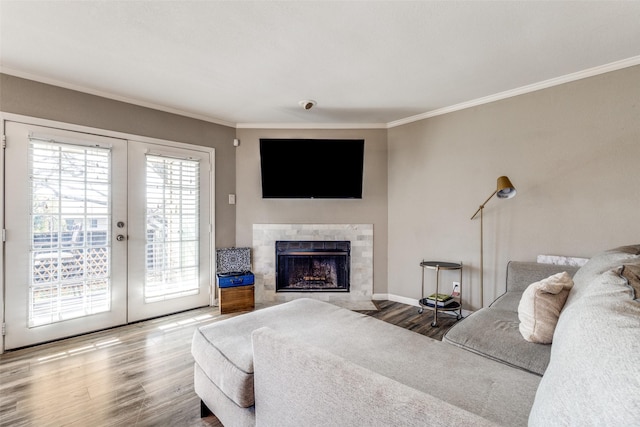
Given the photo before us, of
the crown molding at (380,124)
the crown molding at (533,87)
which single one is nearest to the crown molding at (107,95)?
the crown molding at (380,124)

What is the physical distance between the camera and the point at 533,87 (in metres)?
2.80

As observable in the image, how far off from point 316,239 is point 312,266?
0.39 metres

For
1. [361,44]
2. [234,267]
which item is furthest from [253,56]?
[234,267]

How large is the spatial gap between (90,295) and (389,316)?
3056 millimetres

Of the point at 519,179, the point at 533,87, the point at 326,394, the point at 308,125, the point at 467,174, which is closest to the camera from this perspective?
the point at 326,394

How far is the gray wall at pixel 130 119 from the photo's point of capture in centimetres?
254

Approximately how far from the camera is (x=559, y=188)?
Answer: 2693 millimetres

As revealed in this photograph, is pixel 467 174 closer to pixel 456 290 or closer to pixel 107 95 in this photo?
pixel 456 290

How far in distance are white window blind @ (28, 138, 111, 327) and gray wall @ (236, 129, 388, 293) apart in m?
1.48

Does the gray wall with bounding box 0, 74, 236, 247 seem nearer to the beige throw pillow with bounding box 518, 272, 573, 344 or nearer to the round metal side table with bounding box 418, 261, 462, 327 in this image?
the round metal side table with bounding box 418, 261, 462, 327

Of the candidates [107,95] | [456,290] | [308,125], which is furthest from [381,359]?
[107,95]

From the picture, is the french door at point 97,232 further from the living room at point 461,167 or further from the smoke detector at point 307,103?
the smoke detector at point 307,103

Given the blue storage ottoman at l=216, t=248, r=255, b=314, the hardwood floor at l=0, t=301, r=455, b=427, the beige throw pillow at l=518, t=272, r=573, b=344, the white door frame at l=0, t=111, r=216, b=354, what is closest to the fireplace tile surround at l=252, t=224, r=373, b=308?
the blue storage ottoman at l=216, t=248, r=255, b=314

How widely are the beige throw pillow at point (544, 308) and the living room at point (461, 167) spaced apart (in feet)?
4.81
